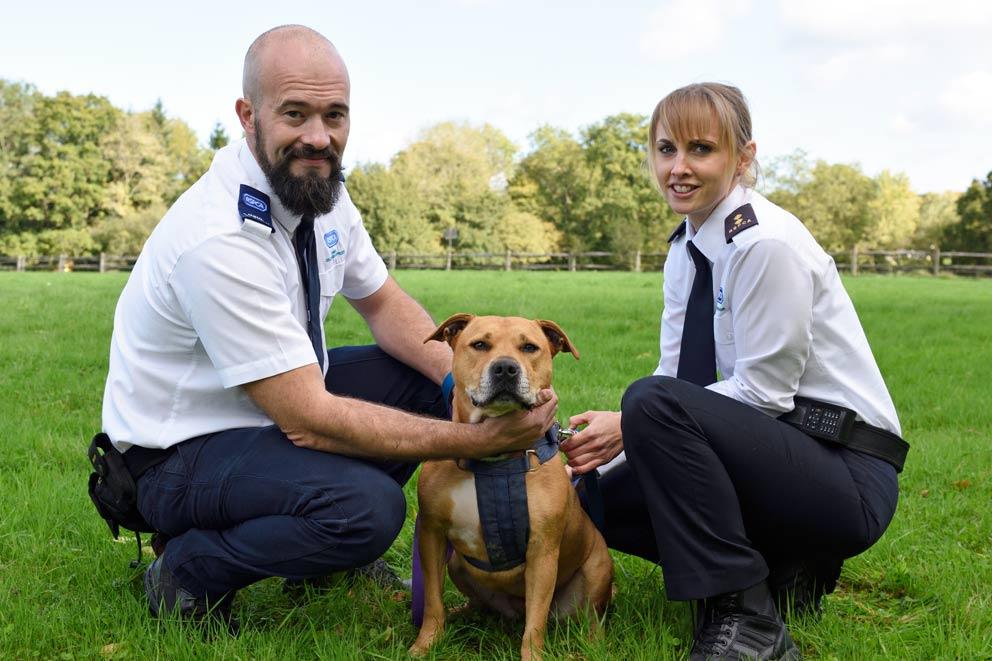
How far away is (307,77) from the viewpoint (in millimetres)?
3506

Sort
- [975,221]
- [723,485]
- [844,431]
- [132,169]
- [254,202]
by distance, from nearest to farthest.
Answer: [723,485]
[844,431]
[254,202]
[975,221]
[132,169]

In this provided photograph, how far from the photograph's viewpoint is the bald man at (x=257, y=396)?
3193mm

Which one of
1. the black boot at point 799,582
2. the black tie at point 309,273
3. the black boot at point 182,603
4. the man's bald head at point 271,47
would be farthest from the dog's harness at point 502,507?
the man's bald head at point 271,47

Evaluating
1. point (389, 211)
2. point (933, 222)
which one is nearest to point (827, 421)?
point (389, 211)

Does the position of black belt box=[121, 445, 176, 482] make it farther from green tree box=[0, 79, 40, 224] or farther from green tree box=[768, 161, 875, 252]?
green tree box=[768, 161, 875, 252]

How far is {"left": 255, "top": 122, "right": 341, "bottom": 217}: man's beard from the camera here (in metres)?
3.52

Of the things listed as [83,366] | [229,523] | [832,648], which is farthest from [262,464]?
[83,366]

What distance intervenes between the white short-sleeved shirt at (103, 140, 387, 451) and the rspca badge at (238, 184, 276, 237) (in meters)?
0.01

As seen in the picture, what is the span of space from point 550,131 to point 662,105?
59.8m

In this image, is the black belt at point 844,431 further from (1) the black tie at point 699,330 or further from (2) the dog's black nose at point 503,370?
(2) the dog's black nose at point 503,370

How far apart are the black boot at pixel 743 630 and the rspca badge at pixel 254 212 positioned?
210 centimetres

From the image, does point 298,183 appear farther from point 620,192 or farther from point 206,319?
point 620,192

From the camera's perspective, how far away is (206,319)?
320cm

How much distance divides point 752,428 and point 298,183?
1.96 metres
